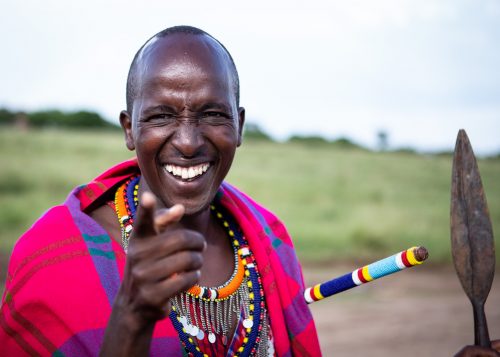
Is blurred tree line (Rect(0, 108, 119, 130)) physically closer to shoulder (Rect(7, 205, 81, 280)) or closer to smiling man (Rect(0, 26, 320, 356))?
smiling man (Rect(0, 26, 320, 356))

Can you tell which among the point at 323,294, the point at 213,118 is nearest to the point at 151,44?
the point at 213,118

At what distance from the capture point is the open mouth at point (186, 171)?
2240 millimetres

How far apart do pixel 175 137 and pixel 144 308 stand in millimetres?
828

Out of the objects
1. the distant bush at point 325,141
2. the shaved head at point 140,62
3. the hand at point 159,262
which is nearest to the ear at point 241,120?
the shaved head at point 140,62

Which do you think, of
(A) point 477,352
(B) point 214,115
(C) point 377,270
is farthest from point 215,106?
(A) point 477,352

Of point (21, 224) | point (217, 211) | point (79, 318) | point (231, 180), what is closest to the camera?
point (79, 318)

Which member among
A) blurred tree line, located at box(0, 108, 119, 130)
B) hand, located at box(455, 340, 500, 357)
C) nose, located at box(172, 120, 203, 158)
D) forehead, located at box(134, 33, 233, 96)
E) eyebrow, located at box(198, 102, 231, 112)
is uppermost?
blurred tree line, located at box(0, 108, 119, 130)

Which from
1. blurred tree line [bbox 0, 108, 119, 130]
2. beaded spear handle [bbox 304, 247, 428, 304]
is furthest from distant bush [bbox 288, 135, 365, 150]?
beaded spear handle [bbox 304, 247, 428, 304]

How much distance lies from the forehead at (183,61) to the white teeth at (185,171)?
0.32 meters

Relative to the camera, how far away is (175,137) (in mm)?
2223

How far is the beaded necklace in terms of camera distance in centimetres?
234

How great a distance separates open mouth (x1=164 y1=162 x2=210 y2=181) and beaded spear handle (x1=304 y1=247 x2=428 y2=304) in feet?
2.35

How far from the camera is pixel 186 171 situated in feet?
7.36

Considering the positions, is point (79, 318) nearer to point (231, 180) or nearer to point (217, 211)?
point (217, 211)
